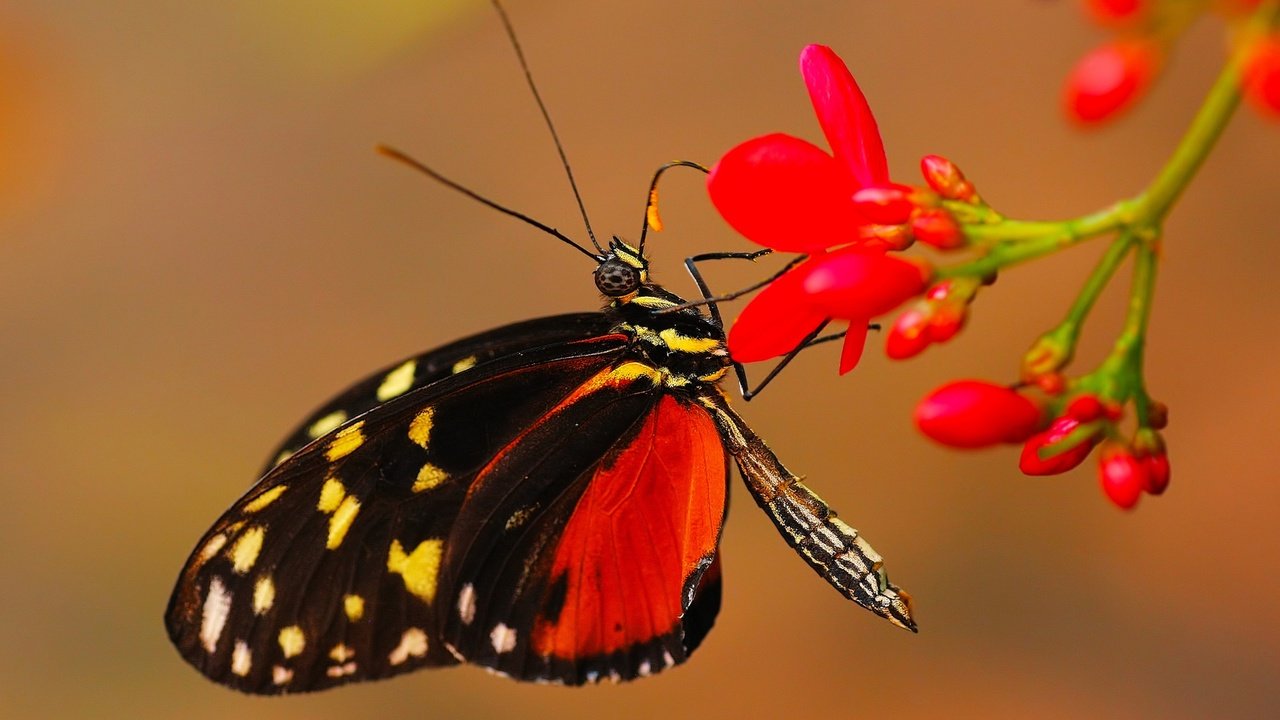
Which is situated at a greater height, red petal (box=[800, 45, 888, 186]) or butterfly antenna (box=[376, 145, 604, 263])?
butterfly antenna (box=[376, 145, 604, 263])

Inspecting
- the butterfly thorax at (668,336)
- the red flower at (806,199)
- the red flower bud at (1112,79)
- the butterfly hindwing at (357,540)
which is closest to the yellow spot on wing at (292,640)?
the butterfly hindwing at (357,540)

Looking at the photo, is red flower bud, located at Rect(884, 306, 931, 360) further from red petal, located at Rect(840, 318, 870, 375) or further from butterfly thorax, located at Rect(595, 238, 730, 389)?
butterfly thorax, located at Rect(595, 238, 730, 389)

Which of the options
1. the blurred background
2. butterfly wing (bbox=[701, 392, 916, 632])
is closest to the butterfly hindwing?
butterfly wing (bbox=[701, 392, 916, 632])

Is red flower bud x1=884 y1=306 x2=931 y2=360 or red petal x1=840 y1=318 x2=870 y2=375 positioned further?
red petal x1=840 y1=318 x2=870 y2=375

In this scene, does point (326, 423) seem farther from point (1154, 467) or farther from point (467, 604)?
point (1154, 467)

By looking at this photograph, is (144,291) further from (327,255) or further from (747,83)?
(747,83)

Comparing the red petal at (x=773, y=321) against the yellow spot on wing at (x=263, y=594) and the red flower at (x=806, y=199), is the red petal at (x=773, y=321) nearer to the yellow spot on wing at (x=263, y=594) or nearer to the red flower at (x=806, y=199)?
the red flower at (x=806, y=199)
